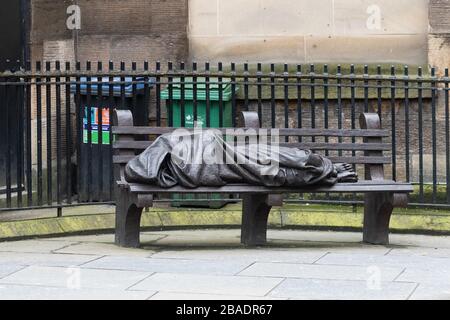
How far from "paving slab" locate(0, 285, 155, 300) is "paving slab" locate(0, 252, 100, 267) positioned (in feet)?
3.39

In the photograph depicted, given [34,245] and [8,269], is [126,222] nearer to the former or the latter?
[34,245]

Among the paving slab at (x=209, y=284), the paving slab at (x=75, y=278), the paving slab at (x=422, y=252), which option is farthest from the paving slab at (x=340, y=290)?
the paving slab at (x=422, y=252)

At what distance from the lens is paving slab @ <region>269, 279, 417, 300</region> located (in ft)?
20.9

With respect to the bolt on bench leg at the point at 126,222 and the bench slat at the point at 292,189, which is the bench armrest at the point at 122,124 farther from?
the bench slat at the point at 292,189

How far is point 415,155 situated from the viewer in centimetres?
1101

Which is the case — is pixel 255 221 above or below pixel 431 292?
above

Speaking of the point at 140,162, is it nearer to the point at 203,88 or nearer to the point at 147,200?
the point at 147,200

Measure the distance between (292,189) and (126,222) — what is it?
1.48m

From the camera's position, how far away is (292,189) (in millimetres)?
8188

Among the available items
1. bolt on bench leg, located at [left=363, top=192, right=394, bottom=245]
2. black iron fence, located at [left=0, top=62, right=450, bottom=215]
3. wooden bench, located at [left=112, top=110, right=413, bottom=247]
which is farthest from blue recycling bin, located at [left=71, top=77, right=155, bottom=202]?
bolt on bench leg, located at [left=363, top=192, right=394, bottom=245]

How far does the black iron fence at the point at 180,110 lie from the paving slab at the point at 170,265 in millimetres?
1831

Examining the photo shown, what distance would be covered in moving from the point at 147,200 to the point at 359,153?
153 inches

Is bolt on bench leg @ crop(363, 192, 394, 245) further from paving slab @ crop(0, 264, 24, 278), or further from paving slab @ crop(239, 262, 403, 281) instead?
paving slab @ crop(0, 264, 24, 278)

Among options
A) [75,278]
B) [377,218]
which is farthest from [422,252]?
[75,278]
